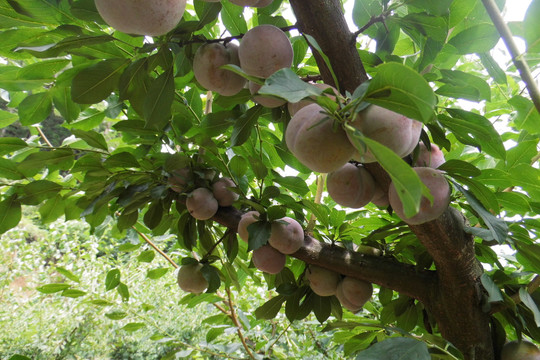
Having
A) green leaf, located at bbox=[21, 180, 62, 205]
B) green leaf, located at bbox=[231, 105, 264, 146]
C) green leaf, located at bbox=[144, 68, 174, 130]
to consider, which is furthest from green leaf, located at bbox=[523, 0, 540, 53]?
green leaf, located at bbox=[21, 180, 62, 205]

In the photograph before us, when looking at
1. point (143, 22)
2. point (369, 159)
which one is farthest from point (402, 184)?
point (143, 22)

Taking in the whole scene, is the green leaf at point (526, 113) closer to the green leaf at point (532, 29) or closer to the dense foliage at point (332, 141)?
the dense foliage at point (332, 141)

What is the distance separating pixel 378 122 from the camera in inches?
16.7

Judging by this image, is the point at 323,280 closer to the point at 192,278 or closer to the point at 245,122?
the point at 192,278

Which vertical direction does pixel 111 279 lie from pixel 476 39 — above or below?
below

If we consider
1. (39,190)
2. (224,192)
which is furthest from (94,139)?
(224,192)

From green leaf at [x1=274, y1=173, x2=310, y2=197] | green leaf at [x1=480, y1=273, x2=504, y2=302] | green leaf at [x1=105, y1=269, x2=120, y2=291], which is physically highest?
green leaf at [x1=480, y1=273, x2=504, y2=302]

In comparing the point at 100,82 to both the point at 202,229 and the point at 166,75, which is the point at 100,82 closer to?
the point at 166,75

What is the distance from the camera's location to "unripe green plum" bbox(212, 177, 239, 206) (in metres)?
0.97

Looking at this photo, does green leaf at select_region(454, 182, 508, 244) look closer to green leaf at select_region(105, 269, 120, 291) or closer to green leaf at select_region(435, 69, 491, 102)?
green leaf at select_region(435, 69, 491, 102)

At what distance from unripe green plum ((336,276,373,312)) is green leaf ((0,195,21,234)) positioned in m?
0.83

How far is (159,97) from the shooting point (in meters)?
0.65

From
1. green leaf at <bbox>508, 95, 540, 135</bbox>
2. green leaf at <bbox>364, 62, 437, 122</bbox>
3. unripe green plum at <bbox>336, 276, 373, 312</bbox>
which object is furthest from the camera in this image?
unripe green plum at <bbox>336, 276, 373, 312</bbox>

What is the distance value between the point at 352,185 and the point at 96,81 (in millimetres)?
474
